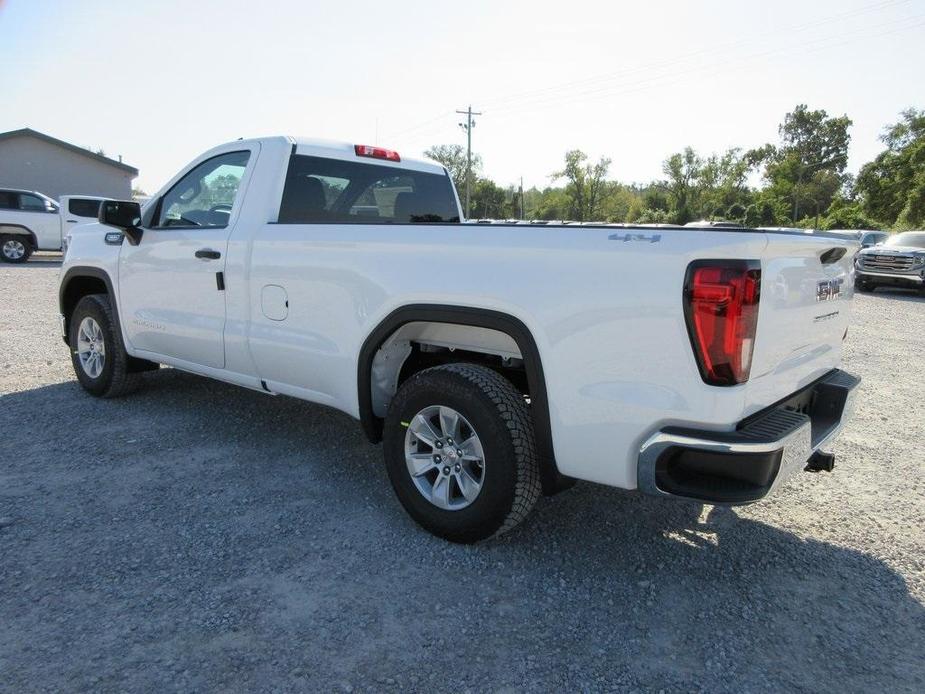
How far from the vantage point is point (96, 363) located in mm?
5297

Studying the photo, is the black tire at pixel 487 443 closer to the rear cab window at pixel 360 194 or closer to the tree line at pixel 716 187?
the rear cab window at pixel 360 194

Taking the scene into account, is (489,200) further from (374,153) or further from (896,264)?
(374,153)

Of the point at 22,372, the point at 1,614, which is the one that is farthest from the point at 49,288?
the point at 1,614

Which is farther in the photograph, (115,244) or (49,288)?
(49,288)

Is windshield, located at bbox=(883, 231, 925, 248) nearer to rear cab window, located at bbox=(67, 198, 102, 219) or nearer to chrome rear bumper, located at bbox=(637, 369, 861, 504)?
chrome rear bumper, located at bbox=(637, 369, 861, 504)

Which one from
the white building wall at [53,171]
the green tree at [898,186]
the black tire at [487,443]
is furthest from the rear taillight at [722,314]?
the green tree at [898,186]

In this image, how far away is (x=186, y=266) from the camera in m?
4.24

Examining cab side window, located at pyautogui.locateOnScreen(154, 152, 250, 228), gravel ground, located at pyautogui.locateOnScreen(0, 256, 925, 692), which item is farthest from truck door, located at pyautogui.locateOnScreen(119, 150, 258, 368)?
gravel ground, located at pyautogui.locateOnScreen(0, 256, 925, 692)

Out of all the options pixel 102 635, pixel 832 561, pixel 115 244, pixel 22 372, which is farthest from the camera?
pixel 22 372

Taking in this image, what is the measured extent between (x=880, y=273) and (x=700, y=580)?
1676 cm

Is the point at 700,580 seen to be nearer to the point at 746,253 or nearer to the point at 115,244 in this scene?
the point at 746,253

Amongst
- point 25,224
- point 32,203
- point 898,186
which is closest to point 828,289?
point 25,224

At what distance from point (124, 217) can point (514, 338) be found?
3208 mm

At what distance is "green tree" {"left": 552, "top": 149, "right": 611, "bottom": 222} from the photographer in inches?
3346
